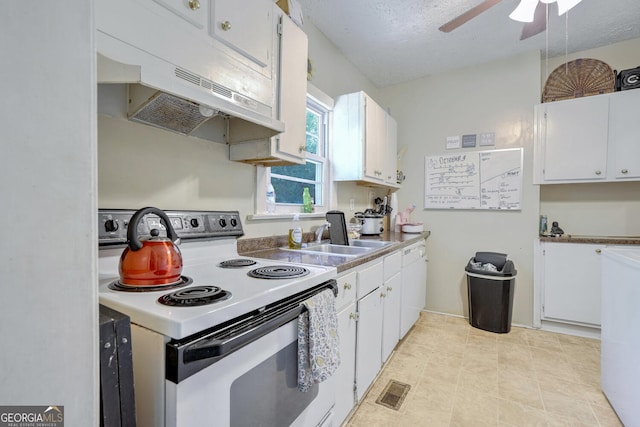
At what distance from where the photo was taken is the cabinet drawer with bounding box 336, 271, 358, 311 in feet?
4.28

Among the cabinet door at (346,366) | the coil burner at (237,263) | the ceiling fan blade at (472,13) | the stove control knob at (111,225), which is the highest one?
the ceiling fan blade at (472,13)

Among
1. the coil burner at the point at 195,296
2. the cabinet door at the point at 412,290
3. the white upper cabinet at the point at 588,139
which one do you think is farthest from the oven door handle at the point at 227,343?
the white upper cabinet at the point at 588,139

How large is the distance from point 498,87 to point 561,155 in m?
0.90

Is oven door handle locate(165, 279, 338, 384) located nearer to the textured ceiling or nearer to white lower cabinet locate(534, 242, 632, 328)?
the textured ceiling

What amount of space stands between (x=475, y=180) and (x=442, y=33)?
1.46 metres

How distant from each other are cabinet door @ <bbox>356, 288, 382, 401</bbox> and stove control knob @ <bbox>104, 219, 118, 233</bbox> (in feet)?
3.75

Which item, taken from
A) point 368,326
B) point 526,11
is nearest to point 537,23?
point 526,11

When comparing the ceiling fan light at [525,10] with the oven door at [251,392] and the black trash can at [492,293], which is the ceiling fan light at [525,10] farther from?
the oven door at [251,392]

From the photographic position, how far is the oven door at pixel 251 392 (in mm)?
624

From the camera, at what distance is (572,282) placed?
2.60 metres

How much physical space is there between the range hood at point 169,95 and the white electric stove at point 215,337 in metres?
0.39

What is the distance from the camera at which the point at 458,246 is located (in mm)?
3129

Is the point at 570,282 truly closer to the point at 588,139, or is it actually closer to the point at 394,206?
the point at 588,139

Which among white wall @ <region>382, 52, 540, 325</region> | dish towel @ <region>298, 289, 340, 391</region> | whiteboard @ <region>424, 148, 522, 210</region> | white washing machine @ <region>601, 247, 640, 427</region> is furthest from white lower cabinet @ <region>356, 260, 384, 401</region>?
whiteboard @ <region>424, 148, 522, 210</region>
